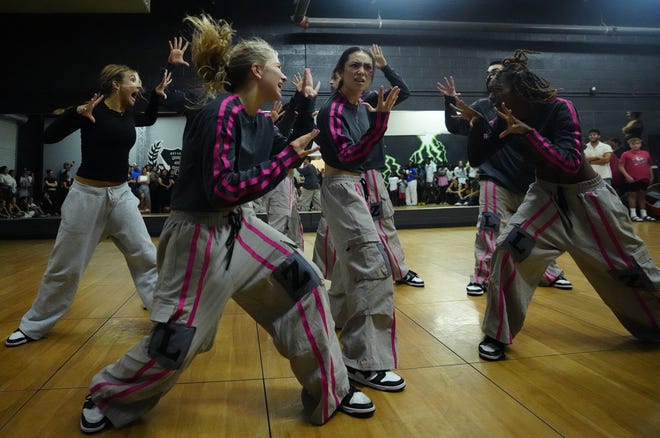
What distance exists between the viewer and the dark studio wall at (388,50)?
948 centimetres

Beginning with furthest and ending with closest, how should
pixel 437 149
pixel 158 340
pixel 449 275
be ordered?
pixel 437 149 < pixel 449 275 < pixel 158 340

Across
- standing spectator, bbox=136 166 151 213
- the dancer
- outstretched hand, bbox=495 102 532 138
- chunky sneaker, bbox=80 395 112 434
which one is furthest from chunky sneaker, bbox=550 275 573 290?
standing spectator, bbox=136 166 151 213

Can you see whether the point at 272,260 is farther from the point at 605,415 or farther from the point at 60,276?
the point at 60,276

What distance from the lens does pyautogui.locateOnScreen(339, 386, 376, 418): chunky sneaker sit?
1.57 m

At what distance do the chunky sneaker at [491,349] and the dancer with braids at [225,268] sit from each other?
Result: 0.76 m

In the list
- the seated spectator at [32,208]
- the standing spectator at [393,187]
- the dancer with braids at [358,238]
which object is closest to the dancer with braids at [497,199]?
the dancer with braids at [358,238]

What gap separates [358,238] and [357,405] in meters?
0.67

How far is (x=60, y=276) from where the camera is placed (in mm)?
2451

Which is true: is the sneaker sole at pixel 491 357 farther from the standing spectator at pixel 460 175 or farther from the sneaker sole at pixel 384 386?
the standing spectator at pixel 460 175

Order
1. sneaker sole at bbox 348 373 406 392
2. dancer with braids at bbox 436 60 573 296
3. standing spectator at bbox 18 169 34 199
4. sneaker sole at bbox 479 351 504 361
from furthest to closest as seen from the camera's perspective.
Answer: standing spectator at bbox 18 169 34 199 → dancer with braids at bbox 436 60 573 296 → sneaker sole at bbox 479 351 504 361 → sneaker sole at bbox 348 373 406 392

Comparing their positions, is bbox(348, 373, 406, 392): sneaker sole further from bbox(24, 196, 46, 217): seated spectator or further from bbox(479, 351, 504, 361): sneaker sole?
bbox(24, 196, 46, 217): seated spectator

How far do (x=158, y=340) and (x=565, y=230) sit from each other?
72.8 inches

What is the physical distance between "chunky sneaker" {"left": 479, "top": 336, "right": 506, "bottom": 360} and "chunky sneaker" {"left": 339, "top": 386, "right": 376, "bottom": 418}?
0.73 m

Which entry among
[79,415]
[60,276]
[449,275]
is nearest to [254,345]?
[79,415]
